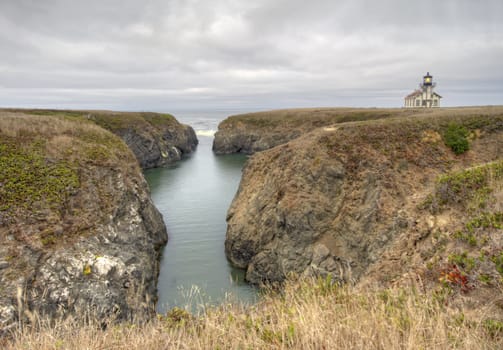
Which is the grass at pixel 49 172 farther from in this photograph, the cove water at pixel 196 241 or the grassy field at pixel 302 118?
the grassy field at pixel 302 118

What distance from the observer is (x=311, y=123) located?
89125 mm

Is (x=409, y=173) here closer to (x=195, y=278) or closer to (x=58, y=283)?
(x=195, y=278)

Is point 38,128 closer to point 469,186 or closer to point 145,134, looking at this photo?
point 469,186

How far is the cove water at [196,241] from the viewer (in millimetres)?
19984

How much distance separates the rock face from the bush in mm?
557

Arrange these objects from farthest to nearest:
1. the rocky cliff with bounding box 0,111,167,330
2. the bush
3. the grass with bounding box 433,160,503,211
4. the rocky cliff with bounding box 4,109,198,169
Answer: the rocky cliff with bounding box 4,109,198,169 < the bush < the rocky cliff with bounding box 0,111,167,330 < the grass with bounding box 433,160,503,211

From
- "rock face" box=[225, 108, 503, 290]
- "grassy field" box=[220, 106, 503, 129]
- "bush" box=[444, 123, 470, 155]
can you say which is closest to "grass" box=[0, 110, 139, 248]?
"rock face" box=[225, 108, 503, 290]

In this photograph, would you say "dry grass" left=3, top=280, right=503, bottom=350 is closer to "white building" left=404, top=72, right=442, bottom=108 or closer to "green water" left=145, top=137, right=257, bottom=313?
"green water" left=145, top=137, right=257, bottom=313

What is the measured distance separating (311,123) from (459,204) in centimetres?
7603

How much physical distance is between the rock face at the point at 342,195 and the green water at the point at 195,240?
2163mm

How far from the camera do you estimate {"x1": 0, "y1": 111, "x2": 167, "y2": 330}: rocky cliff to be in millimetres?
15078

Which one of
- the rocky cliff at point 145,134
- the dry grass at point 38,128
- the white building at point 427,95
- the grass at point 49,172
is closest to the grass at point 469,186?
the grass at point 49,172

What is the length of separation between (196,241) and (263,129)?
74.2 meters

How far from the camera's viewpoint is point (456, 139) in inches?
1120
